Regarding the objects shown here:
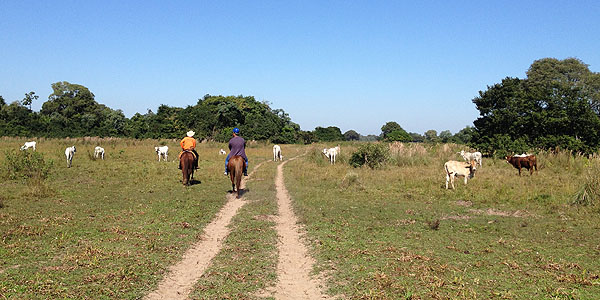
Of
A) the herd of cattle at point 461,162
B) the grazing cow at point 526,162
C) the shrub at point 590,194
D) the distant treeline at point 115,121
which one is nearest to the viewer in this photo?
the shrub at point 590,194

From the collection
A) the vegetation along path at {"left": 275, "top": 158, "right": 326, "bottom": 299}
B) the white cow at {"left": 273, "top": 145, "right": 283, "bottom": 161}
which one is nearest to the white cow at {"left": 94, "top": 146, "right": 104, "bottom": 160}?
the white cow at {"left": 273, "top": 145, "right": 283, "bottom": 161}

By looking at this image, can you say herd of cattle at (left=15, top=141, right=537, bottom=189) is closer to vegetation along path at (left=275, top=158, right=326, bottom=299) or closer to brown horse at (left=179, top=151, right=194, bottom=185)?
vegetation along path at (left=275, top=158, right=326, bottom=299)

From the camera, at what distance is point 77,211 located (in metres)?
10.4

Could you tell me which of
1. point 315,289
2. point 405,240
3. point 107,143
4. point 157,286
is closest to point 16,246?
point 157,286

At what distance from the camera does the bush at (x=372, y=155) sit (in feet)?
79.8

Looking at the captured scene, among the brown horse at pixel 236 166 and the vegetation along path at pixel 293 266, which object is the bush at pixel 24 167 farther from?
the vegetation along path at pixel 293 266

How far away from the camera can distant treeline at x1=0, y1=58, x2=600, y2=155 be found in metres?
27.8

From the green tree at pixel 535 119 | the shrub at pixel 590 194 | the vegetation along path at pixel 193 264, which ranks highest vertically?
the green tree at pixel 535 119

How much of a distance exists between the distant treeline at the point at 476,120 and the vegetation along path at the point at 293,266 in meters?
23.5

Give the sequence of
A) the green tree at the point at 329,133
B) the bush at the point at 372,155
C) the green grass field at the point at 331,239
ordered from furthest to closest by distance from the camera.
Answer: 1. the green tree at the point at 329,133
2. the bush at the point at 372,155
3. the green grass field at the point at 331,239

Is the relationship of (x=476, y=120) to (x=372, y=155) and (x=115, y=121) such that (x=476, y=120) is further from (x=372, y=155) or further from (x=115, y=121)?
(x=115, y=121)

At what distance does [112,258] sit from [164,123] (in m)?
62.0

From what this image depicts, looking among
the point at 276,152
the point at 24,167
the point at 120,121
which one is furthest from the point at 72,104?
the point at 24,167

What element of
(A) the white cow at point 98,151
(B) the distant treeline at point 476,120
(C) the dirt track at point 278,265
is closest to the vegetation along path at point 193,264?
(C) the dirt track at point 278,265
